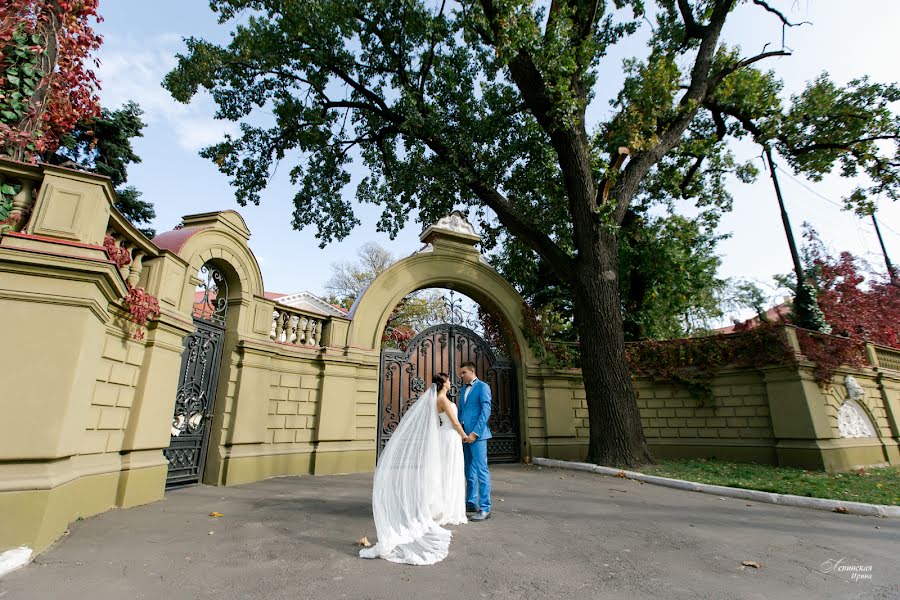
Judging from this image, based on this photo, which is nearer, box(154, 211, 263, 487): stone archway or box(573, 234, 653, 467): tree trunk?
box(154, 211, 263, 487): stone archway

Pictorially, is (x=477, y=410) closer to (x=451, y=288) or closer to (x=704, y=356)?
(x=451, y=288)

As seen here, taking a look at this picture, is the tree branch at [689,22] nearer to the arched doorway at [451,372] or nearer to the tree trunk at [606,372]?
the tree trunk at [606,372]

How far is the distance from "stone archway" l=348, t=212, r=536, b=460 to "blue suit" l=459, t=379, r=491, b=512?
4.89 metres

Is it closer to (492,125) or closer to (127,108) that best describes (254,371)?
(492,125)

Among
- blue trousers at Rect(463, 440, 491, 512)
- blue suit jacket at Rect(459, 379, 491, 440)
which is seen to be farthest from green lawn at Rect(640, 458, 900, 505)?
blue suit jacket at Rect(459, 379, 491, 440)

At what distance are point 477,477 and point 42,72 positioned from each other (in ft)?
24.2

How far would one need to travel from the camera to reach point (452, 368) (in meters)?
11.3

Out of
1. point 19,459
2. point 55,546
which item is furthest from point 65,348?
point 55,546

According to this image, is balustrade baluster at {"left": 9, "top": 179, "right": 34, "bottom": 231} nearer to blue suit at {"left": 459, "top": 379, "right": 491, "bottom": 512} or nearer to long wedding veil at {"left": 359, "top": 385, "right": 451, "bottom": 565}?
long wedding veil at {"left": 359, "top": 385, "right": 451, "bottom": 565}

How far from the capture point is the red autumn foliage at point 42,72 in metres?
5.12

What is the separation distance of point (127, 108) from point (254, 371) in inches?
657

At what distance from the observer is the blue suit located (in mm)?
5441

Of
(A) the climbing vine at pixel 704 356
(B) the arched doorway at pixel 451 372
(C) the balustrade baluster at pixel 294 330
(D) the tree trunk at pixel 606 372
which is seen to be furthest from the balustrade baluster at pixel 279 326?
(A) the climbing vine at pixel 704 356

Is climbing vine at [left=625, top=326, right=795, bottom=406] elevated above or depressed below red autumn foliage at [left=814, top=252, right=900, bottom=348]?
below
